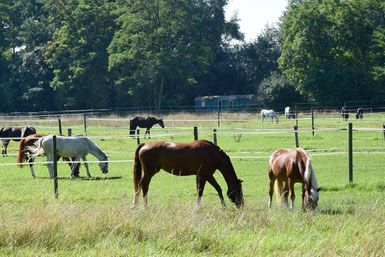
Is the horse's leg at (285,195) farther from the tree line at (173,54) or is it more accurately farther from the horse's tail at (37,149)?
the tree line at (173,54)

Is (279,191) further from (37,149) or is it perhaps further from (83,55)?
(83,55)

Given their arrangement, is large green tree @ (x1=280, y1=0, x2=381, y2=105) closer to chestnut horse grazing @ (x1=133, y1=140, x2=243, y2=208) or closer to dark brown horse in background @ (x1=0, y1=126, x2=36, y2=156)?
dark brown horse in background @ (x1=0, y1=126, x2=36, y2=156)

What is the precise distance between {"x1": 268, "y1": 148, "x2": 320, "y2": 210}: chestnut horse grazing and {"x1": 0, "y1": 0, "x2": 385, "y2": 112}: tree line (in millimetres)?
46479

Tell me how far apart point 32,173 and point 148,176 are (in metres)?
6.43

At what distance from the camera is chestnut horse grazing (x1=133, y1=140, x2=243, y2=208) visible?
11.6 m

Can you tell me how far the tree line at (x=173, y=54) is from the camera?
57.2 meters

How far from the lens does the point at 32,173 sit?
56.3 feet

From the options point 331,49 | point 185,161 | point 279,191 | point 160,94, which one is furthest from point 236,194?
point 160,94

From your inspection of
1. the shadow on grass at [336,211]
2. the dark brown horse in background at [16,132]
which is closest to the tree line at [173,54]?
the dark brown horse in background at [16,132]

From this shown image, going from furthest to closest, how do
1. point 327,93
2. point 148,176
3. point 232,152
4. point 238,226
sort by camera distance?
point 327,93, point 232,152, point 148,176, point 238,226

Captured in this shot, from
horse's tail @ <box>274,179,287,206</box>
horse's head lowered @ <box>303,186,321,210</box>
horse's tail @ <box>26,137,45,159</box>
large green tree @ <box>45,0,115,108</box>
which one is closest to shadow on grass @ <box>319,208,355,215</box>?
horse's head lowered @ <box>303,186,321,210</box>

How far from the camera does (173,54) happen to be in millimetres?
62500

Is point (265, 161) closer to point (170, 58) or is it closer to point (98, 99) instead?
point (170, 58)

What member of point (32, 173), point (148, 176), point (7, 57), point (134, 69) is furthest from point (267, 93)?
point (148, 176)
